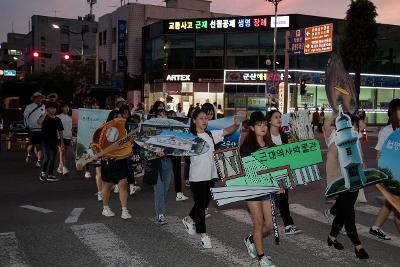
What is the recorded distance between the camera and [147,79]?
52.4 metres

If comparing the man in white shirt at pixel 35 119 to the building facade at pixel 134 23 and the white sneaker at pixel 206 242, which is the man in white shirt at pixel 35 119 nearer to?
the white sneaker at pixel 206 242

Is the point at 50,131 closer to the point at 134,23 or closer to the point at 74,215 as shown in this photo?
the point at 74,215

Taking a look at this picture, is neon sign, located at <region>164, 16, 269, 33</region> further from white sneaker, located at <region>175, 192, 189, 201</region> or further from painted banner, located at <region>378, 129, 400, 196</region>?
painted banner, located at <region>378, 129, 400, 196</region>

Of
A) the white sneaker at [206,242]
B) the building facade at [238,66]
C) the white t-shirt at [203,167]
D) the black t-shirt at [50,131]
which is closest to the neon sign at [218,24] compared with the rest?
the building facade at [238,66]

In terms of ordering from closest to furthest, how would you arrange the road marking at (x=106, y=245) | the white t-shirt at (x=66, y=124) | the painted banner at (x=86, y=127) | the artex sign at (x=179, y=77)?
1. the road marking at (x=106, y=245)
2. the painted banner at (x=86, y=127)
3. the white t-shirt at (x=66, y=124)
4. the artex sign at (x=179, y=77)

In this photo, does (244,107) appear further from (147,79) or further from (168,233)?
(168,233)

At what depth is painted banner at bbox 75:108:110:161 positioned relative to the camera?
988 centimetres

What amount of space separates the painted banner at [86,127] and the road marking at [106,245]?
82.3 inches

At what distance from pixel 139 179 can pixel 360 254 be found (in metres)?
7.97

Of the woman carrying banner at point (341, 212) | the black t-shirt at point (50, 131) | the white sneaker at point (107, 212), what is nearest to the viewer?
the woman carrying banner at point (341, 212)

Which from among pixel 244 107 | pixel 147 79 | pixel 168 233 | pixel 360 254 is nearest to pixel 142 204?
pixel 168 233

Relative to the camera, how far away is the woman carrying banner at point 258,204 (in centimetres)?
604

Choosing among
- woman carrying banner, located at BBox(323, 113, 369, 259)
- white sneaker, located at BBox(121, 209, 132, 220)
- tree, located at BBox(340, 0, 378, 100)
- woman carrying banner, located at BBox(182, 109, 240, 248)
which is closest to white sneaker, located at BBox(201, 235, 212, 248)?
woman carrying banner, located at BBox(182, 109, 240, 248)

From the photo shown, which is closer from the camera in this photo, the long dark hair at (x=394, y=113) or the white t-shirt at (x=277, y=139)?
the long dark hair at (x=394, y=113)
